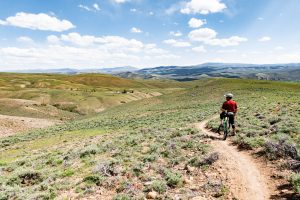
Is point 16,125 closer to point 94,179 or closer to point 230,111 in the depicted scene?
point 230,111

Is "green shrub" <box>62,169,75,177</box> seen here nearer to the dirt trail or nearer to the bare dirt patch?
the dirt trail

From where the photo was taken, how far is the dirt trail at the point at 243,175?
9820mm

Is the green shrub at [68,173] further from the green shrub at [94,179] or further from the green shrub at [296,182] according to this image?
the green shrub at [296,182]

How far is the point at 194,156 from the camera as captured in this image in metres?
14.3

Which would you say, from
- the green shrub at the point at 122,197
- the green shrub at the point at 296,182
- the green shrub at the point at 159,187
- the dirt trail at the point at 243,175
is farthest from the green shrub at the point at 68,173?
the green shrub at the point at 296,182

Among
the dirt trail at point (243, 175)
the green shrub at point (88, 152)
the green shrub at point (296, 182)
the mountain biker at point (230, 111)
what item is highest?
the mountain biker at point (230, 111)

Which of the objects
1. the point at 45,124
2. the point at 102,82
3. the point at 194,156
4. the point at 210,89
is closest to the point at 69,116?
the point at 45,124

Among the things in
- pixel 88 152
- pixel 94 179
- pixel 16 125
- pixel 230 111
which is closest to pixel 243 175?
pixel 94 179

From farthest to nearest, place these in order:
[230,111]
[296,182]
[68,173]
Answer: [230,111] < [68,173] < [296,182]

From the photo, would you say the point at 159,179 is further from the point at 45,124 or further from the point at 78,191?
the point at 45,124

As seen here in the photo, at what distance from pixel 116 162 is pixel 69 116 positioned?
60.1m

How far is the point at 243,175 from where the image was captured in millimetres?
11406

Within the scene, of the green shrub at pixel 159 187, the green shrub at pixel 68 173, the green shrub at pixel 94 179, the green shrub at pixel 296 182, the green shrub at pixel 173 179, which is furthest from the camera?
the green shrub at pixel 68 173

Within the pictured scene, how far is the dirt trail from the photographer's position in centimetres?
982
